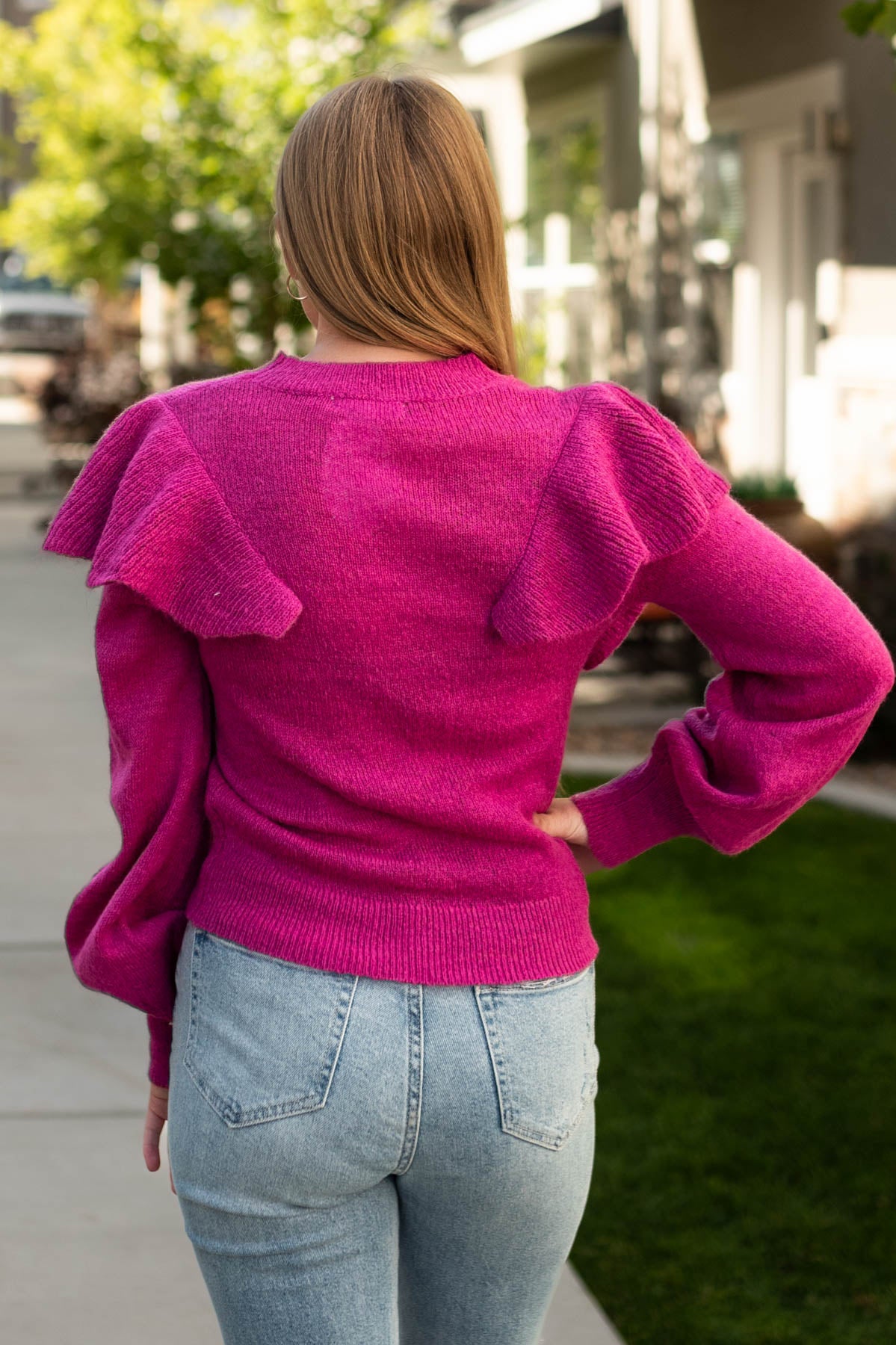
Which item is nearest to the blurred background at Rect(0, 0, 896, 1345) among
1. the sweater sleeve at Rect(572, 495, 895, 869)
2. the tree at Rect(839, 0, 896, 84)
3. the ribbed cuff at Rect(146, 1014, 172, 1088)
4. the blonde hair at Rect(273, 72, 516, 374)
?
the tree at Rect(839, 0, 896, 84)

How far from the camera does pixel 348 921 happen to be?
5.10 feet

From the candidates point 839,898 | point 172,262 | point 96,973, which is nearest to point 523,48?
point 172,262

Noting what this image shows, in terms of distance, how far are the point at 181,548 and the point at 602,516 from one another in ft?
1.23

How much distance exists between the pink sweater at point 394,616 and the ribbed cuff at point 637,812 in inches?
6.8

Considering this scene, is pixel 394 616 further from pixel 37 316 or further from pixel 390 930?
pixel 37 316

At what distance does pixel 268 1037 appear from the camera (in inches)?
60.8

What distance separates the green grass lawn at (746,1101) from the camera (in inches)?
131

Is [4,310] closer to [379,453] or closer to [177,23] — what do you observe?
[177,23]

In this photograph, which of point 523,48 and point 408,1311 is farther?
point 523,48

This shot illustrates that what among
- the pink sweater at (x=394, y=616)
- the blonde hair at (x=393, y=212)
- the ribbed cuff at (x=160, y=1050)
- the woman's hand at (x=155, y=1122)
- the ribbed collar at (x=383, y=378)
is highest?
the blonde hair at (x=393, y=212)

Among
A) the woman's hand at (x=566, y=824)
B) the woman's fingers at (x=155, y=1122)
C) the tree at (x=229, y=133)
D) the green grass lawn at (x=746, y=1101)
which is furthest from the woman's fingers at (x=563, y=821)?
the tree at (x=229, y=133)

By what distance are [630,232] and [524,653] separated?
1004 centimetres

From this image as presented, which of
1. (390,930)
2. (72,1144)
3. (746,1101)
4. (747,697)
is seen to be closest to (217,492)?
(390,930)

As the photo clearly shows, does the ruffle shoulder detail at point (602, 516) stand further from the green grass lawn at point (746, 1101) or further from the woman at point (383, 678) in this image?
the green grass lawn at point (746, 1101)
